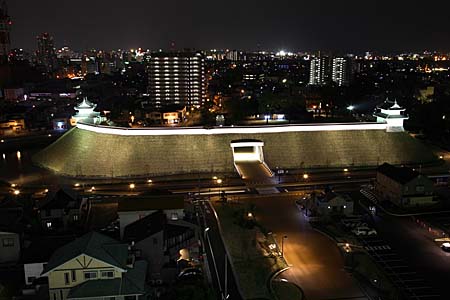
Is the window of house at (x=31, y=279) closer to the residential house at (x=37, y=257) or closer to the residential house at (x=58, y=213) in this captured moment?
the residential house at (x=37, y=257)

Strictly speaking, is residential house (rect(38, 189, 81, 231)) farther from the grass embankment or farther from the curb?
the curb

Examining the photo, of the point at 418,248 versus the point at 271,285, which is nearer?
the point at 271,285

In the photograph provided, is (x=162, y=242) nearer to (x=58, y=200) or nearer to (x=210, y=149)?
(x=58, y=200)

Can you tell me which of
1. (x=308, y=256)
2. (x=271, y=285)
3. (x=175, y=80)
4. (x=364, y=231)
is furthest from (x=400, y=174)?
(x=175, y=80)

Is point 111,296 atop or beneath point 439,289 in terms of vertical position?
atop

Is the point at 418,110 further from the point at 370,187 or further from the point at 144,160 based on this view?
the point at 144,160

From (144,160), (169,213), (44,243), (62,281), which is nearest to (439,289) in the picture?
(169,213)

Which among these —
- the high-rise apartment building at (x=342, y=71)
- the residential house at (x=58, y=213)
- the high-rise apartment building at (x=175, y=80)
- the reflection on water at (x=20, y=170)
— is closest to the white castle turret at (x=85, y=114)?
the reflection on water at (x=20, y=170)
